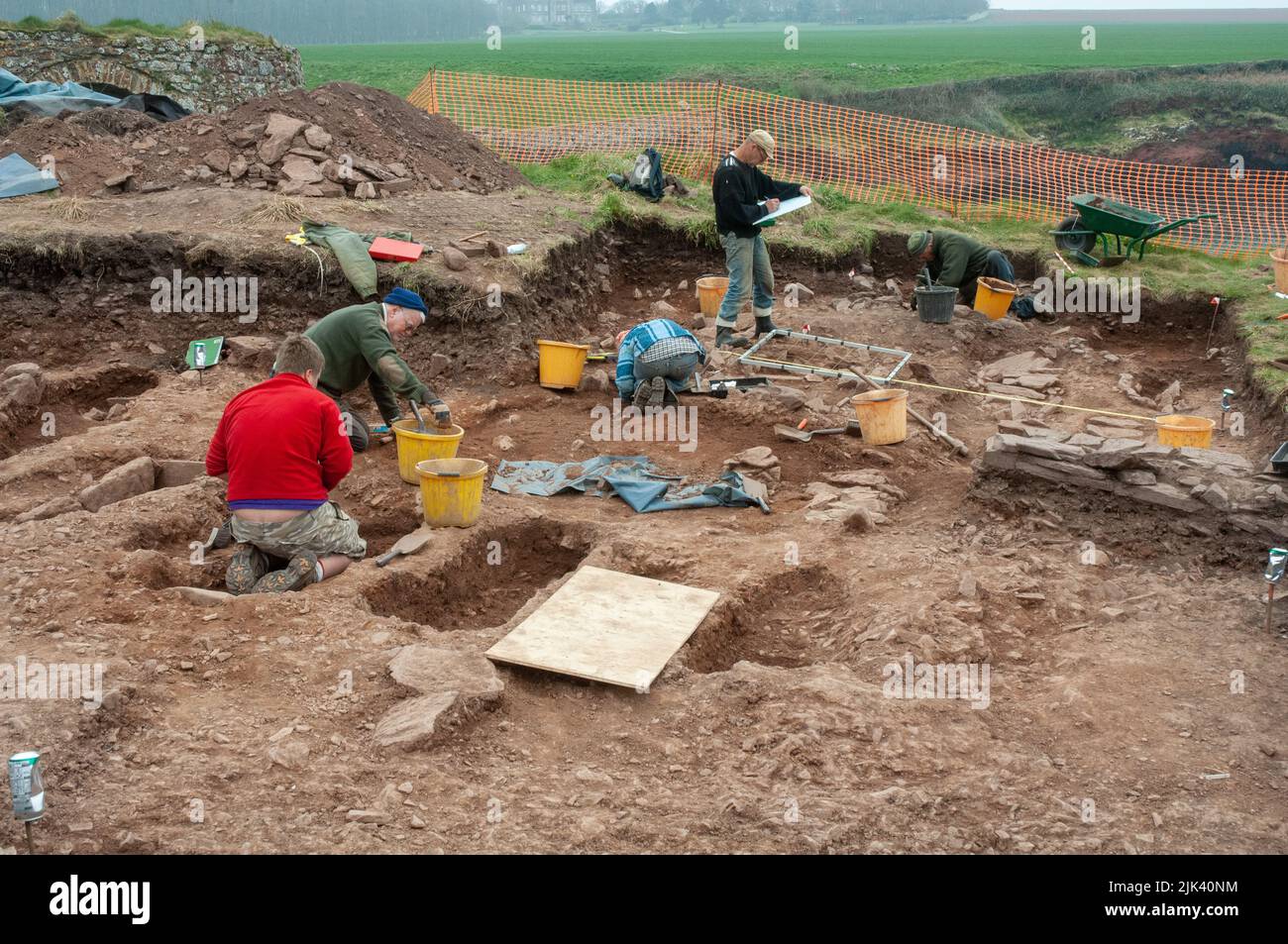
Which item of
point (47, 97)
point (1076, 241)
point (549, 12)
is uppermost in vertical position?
point (549, 12)

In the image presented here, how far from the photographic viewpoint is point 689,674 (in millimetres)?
4934

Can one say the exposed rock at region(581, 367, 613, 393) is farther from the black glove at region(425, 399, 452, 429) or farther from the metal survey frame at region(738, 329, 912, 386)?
the black glove at region(425, 399, 452, 429)

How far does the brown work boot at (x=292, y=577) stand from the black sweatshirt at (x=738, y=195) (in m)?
5.57

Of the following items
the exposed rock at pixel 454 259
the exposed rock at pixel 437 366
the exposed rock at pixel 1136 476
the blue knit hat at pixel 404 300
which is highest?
the exposed rock at pixel 454 259

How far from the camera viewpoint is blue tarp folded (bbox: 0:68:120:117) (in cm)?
1380

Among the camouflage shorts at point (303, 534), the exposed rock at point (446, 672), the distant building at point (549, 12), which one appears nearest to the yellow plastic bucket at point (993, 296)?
the camouflage shorts at point (303, 534)

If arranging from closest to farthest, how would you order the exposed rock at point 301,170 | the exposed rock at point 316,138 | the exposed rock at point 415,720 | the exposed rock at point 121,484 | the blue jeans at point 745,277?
the exposed rock at point 415,720 < the exposed rock at point 121,484 < the blue jeans at point 745,277 < the exposed rock at point 301,170 < the exposed rock at point 316,138

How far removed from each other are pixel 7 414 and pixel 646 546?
504 cm

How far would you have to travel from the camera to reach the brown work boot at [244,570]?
5688mm

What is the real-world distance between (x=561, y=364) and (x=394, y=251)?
2.03 m

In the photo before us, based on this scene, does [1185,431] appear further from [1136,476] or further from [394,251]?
[394,251]

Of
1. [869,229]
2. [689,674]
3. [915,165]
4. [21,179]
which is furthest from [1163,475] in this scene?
[915,165]

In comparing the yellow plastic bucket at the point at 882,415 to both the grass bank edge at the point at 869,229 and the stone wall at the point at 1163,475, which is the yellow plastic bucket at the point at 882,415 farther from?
the grass bank edge at the point at 869,229

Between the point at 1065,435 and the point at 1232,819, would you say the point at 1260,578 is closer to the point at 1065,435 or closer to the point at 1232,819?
the point at 1065,435
